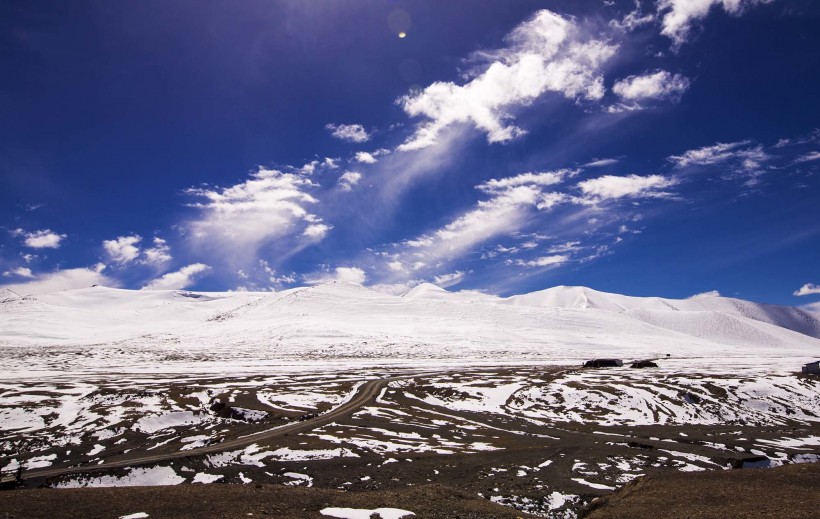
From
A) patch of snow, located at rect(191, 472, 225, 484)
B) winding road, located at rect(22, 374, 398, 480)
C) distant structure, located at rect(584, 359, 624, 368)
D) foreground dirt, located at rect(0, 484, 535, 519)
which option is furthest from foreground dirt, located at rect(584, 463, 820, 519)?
distant structure, located at rect(584, 359, 624, 368)

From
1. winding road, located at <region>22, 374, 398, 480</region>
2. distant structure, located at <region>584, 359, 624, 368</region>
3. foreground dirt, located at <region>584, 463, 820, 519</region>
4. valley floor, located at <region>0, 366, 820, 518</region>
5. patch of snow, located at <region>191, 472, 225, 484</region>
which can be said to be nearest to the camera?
foreground dirt, located at <region>584, 463, 820, 519</region>

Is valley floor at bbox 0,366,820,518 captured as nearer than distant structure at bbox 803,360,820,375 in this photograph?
Yes

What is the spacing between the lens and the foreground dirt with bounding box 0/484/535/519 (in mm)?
17578

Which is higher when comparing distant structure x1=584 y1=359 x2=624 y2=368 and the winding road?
distant structure x1=584 y1=359 x2=624 y2=368

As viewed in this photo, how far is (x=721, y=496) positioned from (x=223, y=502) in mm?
22071

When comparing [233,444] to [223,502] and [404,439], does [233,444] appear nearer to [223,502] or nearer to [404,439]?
[404,439]

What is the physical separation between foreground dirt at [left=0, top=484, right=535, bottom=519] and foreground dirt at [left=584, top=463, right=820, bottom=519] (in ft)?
18.3

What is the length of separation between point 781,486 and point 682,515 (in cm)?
838

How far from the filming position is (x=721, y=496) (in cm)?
2130

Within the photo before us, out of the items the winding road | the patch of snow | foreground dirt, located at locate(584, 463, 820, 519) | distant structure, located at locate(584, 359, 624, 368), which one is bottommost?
the patch of snow

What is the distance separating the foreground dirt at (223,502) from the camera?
17.6 metres

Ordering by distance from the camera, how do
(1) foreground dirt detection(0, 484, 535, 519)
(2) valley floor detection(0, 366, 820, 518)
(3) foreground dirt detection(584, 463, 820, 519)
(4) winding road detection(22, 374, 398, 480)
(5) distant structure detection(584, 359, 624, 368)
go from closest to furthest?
(1) foreground dirt detection(0, 484, 535, 519), (3) foreground dirt detection(584, 463, 820, 519), (2) valley floor detection(0, 366, 820, 518), (4) winding road detection(22, 374, 398, 480), (5) distant structure detection(584, 359, 624, 368)

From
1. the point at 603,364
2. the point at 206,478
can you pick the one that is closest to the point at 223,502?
the point at 206,478

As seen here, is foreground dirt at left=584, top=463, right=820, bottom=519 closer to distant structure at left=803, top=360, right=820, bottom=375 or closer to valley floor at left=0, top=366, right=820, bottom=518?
valley floor at left=0, top=366, right=820, bottom=518
